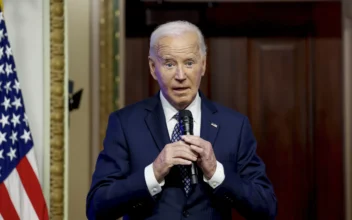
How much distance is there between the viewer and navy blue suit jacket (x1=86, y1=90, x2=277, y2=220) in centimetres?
244

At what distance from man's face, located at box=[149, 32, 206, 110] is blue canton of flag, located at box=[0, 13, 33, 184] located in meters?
1.35

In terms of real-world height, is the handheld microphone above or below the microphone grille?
below

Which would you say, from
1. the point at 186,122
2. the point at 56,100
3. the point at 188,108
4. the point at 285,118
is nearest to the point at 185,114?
the point at 186,122

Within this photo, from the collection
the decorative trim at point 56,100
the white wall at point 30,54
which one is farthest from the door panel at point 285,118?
the white wall at point 30,54

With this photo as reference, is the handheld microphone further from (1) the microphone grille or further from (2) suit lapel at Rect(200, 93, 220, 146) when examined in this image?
(2) suit lapel at Rect(200, 93, 220, 146)

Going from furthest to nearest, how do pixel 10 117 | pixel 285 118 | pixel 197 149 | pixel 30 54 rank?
1. pixel 285 118
2. pixel 30 54
3. pixel 10 117
4. pixel 197 149

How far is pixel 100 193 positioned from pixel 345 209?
2.36 metres

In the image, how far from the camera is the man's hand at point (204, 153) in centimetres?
232

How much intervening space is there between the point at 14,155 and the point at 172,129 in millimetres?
1358

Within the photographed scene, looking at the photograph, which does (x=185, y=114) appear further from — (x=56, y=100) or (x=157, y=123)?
(x=56, y=100)

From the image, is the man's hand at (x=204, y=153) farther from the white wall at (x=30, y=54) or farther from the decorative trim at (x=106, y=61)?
the decorative trim at (x=106, y=61)

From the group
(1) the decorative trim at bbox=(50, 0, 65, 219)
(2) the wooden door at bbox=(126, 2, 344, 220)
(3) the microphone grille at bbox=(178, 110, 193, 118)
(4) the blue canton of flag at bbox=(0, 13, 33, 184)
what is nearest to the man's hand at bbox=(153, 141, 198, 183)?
(3) the microphone grille at bbox=(178, 110, 193, 118)

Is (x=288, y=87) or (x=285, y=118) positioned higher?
(x=288, y=87)

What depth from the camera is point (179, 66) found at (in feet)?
8.17
